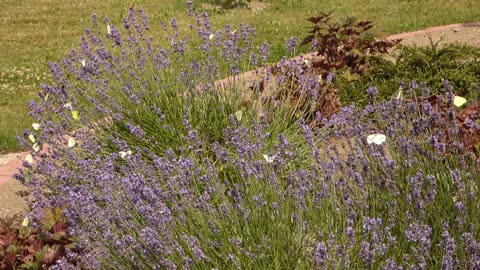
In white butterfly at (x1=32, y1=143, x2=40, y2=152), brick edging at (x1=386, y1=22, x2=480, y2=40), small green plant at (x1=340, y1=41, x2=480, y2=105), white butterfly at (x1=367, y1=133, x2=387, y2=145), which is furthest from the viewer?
brick edging at (x1=386, y1=22, x2=480, y2=40)

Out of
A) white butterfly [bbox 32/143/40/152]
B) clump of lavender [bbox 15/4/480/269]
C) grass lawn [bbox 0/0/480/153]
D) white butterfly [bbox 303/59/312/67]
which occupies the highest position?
clump of lavender [bbox 15/4/480/269]

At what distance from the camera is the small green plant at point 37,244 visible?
13.7 feet

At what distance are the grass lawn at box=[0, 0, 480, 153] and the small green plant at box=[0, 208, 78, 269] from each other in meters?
2.88

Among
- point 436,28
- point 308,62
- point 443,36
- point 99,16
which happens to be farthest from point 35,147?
point 99,16

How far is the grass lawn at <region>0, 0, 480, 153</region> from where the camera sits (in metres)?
9.11

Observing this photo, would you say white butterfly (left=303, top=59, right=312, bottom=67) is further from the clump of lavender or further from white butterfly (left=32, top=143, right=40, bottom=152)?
white butterfly (left=32, top=143, right=40, bottom=152)

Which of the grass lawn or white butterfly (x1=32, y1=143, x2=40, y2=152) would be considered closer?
white butterfly (x1=32, y1=143, x2=40, y2=152)

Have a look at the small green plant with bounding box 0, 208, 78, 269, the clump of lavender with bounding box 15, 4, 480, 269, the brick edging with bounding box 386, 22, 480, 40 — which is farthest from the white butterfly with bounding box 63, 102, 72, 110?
the brick edging with bounding box 386, 22, 480, 40

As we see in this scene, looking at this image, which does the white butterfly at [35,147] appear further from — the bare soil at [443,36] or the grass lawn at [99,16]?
the grass lawn at [99,16]

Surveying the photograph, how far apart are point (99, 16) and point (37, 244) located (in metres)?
8.81

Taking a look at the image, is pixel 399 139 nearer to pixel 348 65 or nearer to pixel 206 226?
pixel 206 226

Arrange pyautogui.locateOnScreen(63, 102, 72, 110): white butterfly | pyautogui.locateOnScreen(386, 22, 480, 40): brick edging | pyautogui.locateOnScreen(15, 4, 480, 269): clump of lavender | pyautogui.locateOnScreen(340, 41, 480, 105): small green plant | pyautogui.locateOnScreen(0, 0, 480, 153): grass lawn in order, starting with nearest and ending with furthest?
pyautogui.locateOnScreen(15, 4, 480, 269): clump of lavender, pyautogui.locateOnScreen(63, 102, 72, 110): white butterfly, pyautogui.locateOnScreen(340, 41, 480, 105): small green plant, pyautogui.locateOnScreen(386, 22, 480, 40): brick edging, pyautogui.locateOnScreen(0, 0, 480, 153): grass lawn

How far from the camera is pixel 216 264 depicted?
3.19 metres

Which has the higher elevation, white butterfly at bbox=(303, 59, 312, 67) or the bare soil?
white butterfly at bbox=(303, 59, 312, 67)
